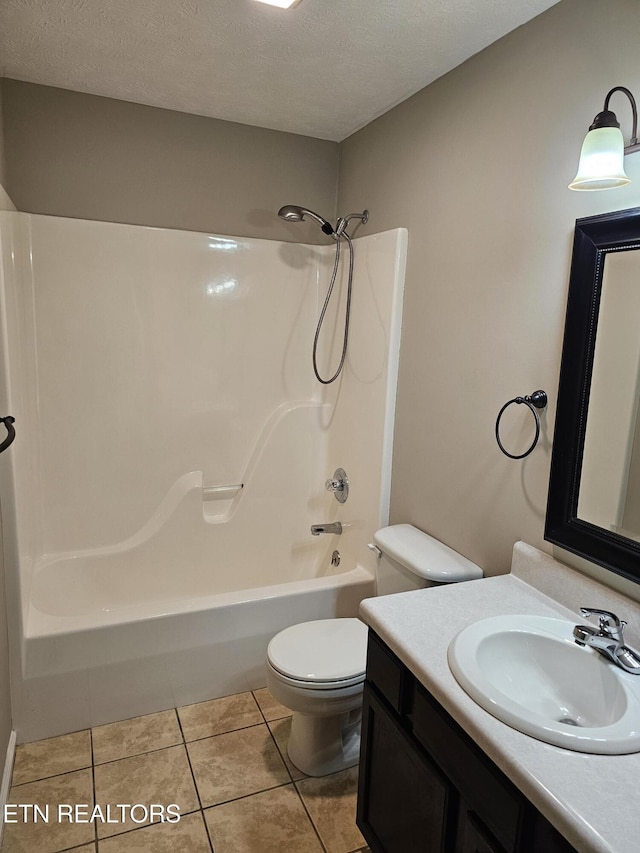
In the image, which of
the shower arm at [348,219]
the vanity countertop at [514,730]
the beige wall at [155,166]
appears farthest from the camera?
the shower arm at [348,219]

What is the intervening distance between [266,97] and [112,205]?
78 centimetres

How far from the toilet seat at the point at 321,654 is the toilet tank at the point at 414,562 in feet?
0.69

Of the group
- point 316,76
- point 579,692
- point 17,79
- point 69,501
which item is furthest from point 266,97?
point 579,692

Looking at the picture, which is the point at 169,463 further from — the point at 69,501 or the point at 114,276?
the point at 114,276

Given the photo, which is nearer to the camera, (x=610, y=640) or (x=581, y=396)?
(x=610, y=640)

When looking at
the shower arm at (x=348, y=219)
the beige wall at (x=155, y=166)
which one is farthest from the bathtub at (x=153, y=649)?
the beige wall at (x=155, y=166)

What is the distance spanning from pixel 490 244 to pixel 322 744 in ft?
5.72

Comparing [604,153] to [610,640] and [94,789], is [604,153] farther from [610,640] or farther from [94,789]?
[94,789]

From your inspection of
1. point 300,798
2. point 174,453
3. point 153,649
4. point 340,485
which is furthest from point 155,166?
point 300,798

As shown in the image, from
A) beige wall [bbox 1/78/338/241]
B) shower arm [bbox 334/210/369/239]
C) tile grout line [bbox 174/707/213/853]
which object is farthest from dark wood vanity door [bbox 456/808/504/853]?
beige wall [bbox 1/78/338/241]

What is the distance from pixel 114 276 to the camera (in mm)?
2463

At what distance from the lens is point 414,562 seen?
6.26 feet

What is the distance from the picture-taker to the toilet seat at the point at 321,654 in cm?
178

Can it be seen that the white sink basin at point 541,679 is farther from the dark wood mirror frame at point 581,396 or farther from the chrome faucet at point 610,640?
the dark wood mirror frame at point 581,396
